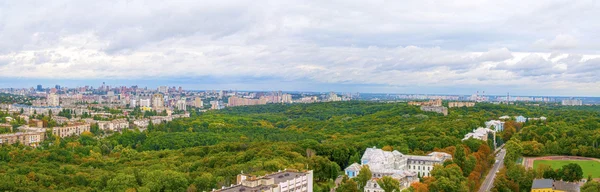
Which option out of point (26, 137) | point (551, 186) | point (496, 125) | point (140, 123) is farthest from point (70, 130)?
point (551, 186)

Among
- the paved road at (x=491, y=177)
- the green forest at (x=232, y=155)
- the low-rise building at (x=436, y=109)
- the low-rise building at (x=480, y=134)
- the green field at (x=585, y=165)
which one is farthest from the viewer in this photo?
the low-rise building at (x=436, y=109)

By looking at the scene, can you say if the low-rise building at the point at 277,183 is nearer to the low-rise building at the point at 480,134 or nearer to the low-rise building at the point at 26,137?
the low-rise building at the point at 480,134

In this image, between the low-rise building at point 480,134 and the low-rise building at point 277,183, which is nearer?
the low-rise building at point 277,183

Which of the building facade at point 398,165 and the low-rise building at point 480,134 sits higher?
the low-rise building at point 480,134

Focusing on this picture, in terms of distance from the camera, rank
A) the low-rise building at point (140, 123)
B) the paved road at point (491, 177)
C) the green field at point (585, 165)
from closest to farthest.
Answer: the paved road at point (491, 177)
the green field at point (585, 165)
the low-rise building at point (140, 123)

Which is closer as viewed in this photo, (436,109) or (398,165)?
(398,165)

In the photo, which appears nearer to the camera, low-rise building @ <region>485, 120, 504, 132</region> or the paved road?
the paved road

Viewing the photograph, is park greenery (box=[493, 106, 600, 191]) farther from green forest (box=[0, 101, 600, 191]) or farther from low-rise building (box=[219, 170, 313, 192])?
low-rise building (box=[219, 170, 313, 192])

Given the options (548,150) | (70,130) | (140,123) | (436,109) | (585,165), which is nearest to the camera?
(585,165)

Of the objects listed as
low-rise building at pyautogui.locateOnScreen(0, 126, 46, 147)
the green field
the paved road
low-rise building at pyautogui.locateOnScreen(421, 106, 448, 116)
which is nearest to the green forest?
the paved road

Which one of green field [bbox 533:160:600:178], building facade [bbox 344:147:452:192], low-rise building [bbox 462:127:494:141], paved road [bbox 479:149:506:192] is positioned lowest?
paved road [bbox 479:149:506:192]

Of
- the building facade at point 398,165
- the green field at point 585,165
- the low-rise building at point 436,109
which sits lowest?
the green field at point 585,165

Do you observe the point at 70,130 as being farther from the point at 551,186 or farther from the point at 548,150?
the point at 551,186

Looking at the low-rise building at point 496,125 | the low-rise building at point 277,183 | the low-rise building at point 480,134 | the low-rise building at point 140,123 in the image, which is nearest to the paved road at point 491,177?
the low-rise building at point 480,134
